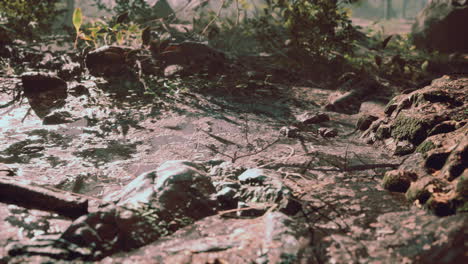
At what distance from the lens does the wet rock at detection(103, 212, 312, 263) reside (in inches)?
62.8

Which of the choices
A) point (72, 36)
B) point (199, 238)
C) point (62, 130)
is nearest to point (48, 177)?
point (62, 130)

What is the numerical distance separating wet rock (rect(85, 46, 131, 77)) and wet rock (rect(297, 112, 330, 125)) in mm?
2909

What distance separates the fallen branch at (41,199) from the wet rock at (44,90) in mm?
2267

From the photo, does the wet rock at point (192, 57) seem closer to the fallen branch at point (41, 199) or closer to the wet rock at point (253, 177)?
the wet rock at point (253, 177)

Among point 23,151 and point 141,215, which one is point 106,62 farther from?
point 141,215

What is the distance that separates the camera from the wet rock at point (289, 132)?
3520 mm

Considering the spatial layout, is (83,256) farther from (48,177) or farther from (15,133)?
(15,133)

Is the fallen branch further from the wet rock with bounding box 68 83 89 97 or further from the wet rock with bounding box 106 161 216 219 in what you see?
the wet rock with bounding box 68 83 89 97

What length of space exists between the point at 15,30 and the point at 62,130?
4422 mm

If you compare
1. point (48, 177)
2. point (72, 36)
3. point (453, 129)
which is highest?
point (72, 36)

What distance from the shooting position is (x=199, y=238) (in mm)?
1808

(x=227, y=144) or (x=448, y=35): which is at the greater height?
(x=448, y=35)

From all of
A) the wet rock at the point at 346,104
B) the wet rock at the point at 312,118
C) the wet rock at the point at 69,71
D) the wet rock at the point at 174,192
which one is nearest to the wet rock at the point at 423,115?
the wet rock at the point at 312,118

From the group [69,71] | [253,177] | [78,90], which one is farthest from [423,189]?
[69,71]
